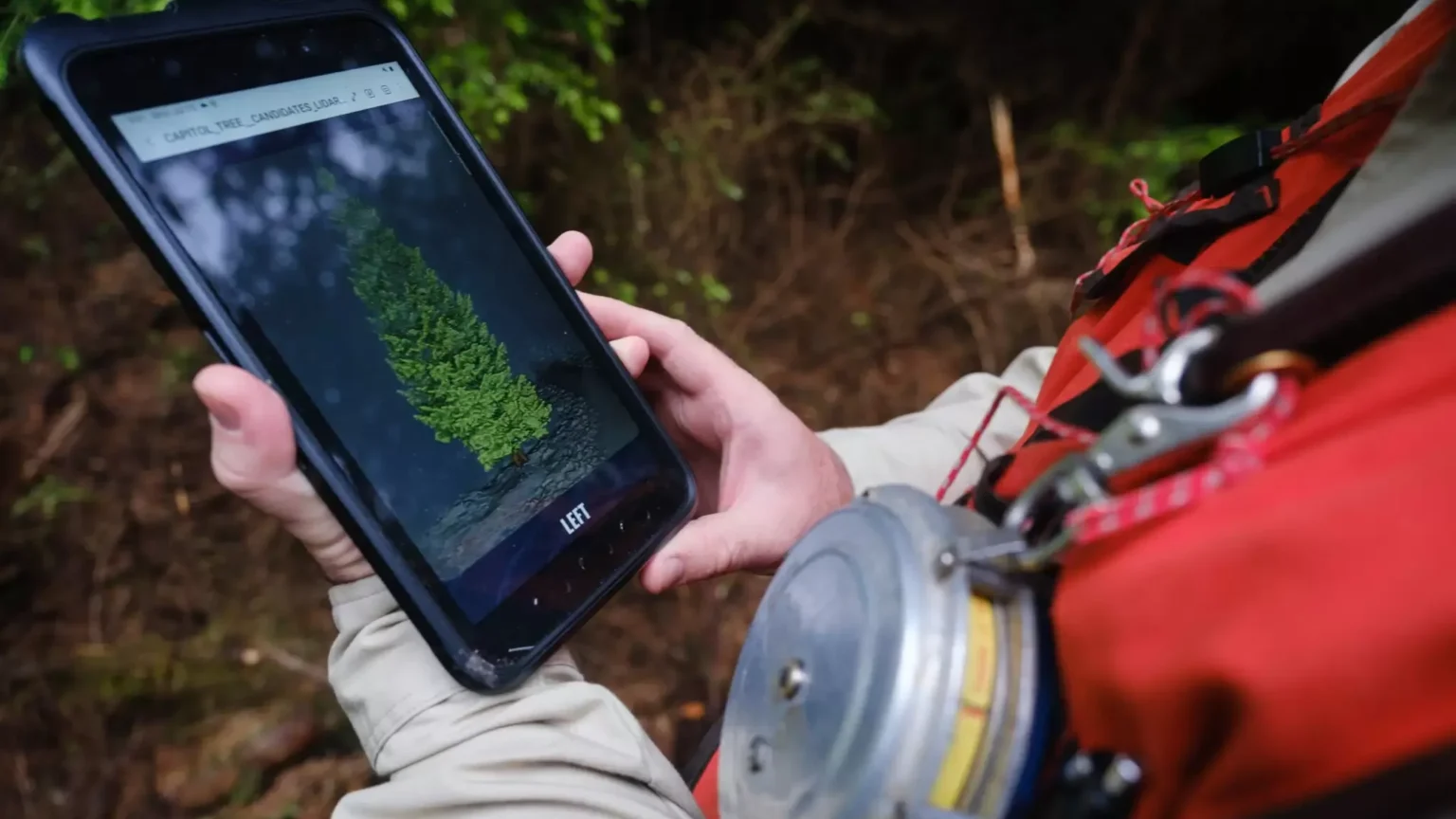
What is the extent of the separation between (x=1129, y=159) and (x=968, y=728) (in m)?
2.32

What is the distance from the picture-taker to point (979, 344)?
8.29 ft

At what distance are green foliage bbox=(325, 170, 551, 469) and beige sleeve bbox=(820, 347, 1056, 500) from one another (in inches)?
17.9

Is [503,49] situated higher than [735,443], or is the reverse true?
[503,49]

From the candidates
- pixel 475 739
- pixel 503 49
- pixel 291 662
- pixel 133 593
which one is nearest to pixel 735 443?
pixel 475 739

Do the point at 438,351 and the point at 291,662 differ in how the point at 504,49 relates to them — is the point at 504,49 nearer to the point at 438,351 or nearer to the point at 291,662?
the point at 438,351

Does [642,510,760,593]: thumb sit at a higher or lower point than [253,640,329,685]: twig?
higher

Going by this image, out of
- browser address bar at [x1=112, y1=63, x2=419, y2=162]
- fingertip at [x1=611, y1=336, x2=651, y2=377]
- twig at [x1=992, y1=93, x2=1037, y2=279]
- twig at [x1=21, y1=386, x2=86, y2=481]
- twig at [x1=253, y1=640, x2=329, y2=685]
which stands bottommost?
twig at [x1=253, y1=640, x2=329, y2=685]

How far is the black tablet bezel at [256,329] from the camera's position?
63 cm

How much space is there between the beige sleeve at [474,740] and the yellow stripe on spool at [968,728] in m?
0.30

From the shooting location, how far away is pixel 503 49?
64.1 inches

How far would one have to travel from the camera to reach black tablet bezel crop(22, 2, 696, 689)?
63 centimetres

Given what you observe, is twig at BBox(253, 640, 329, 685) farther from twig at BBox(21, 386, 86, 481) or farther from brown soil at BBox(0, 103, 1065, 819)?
twig at BBox(21, 386, 86, 481)

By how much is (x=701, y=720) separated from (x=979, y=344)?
1.32 meters

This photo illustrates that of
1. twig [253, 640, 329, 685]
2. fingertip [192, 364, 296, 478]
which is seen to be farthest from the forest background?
fingertip [192, 364, 296, 478]
